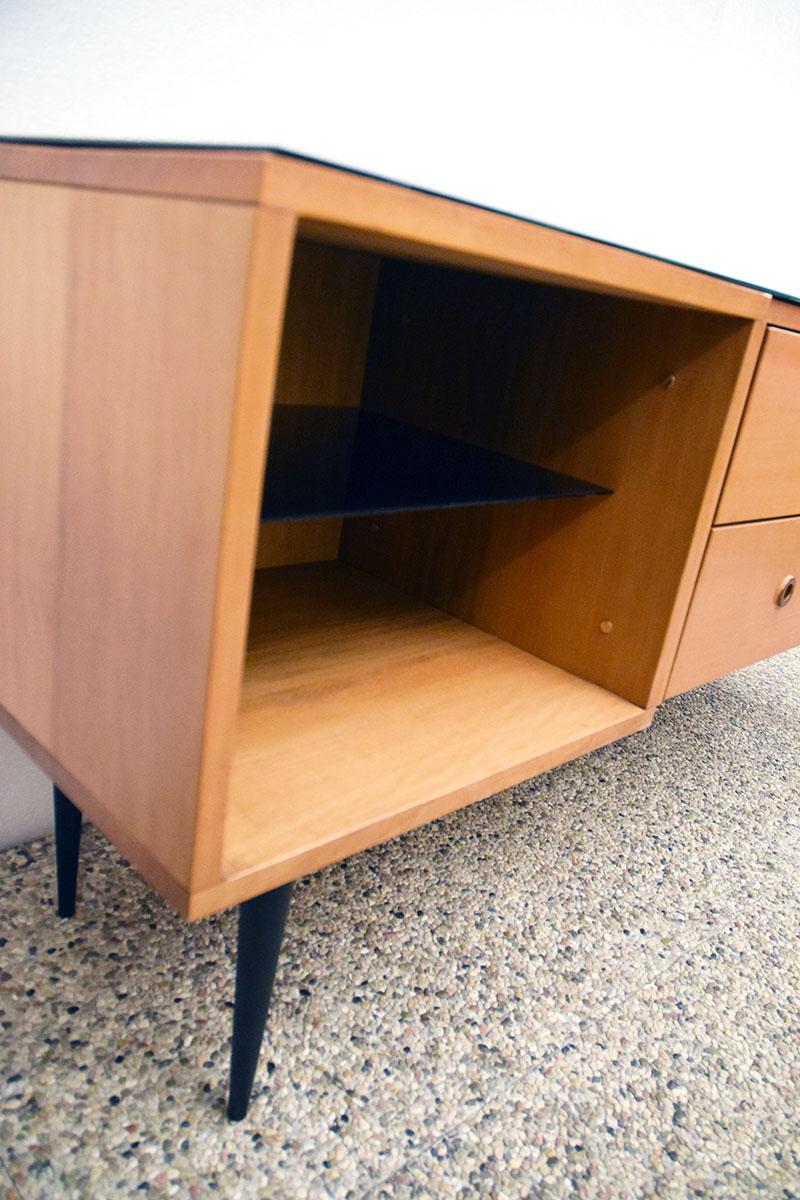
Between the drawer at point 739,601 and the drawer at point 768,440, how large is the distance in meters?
0.02

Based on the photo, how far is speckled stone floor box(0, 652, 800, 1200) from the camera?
0.63 metres

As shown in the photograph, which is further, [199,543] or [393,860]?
[393,860]

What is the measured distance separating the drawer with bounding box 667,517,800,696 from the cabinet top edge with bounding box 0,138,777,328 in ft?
1.05

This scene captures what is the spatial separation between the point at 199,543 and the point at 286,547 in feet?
1.91

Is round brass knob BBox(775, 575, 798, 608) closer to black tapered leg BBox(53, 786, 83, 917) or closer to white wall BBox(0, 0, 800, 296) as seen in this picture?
white wall BBox(0, 0, 800, 296)

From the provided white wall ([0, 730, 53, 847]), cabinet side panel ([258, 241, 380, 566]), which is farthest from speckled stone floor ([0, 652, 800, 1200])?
cabinet side panel ([258, 241, 380, 566])

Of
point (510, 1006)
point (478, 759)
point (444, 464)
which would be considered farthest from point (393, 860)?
point (444, 464)

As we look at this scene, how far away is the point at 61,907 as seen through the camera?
807 mm

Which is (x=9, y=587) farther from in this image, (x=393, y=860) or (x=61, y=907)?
(x=393, y=860)

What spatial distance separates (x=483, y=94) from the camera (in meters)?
0.92

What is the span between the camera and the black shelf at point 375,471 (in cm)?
65

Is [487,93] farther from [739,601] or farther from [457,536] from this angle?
[739,601]

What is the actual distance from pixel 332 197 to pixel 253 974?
466 millimetres

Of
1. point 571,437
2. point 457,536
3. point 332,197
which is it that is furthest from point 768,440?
point 332,197
